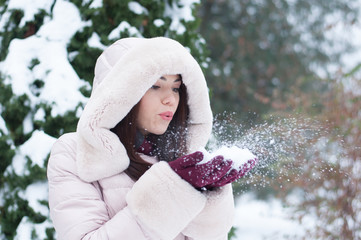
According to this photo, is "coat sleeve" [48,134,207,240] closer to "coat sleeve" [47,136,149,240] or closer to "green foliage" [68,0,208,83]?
"coat sleeve" [47,136,149,240]

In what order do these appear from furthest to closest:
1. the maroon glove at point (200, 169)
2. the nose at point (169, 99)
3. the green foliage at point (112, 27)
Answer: the green foliage at point (112, 27) < the nose at point (169, 99) < the maroon glove at point (200, 169)

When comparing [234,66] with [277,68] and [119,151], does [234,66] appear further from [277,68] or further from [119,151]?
[119,151]

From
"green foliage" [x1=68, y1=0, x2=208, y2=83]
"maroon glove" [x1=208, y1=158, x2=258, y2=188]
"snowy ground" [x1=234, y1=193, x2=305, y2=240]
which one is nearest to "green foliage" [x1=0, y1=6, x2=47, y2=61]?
"green foliage" [x1=68, y1=0, x2=208, y2=83]

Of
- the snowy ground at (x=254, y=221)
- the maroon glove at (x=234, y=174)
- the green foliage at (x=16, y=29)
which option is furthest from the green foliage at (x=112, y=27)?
the snowy ground at (x=254, y=221)

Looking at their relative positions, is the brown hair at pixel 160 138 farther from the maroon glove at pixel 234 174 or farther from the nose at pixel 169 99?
the maroon glove at pixel 234 174

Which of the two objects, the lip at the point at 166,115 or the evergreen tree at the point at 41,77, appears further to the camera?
the evergreen tree at the point at 41,77

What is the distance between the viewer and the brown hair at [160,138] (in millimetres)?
1650

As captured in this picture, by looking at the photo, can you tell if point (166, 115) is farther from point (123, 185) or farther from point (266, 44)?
point (266, 44)

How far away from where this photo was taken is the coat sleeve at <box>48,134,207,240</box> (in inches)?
55.8

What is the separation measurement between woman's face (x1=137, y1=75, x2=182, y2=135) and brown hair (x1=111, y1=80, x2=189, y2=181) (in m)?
0.03

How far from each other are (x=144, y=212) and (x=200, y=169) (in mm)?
208

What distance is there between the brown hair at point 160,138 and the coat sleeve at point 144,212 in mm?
200

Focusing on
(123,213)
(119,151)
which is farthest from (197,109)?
(123,213)

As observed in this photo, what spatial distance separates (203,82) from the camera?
1.75 m
